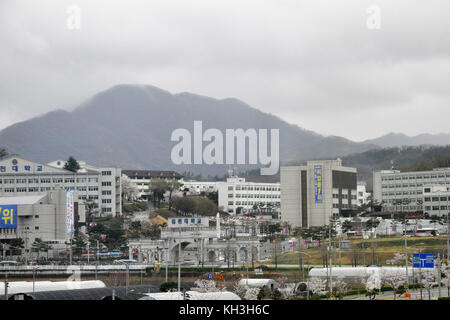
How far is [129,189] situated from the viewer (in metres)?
130

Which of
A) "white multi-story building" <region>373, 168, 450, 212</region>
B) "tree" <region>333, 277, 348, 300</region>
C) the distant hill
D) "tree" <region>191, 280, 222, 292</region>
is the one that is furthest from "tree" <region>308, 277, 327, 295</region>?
the distant hill

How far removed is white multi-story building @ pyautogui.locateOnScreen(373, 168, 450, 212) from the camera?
111562mm

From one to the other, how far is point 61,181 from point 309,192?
34363 millimetres

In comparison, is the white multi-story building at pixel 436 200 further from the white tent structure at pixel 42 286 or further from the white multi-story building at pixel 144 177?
the white tent structure at pixel 42 286

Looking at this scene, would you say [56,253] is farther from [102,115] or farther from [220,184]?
[102,115]

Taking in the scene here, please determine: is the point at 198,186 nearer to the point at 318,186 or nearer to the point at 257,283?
the point at 318,186

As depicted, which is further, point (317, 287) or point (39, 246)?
point (39, 246)

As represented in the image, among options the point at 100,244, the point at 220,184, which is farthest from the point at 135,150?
the point at 100,244

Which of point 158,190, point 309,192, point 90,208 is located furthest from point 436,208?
point 158,190

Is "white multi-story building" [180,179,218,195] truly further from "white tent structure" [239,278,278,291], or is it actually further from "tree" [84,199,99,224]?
"white tent structure" [239,278,278,291]

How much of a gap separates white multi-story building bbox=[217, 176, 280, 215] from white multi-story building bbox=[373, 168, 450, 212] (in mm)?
19346

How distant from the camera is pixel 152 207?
126m

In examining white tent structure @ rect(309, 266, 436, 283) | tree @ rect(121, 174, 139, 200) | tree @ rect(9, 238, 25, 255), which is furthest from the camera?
tree @ rect(121, 174, 139, 200)

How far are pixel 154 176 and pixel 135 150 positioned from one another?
4359 cm
